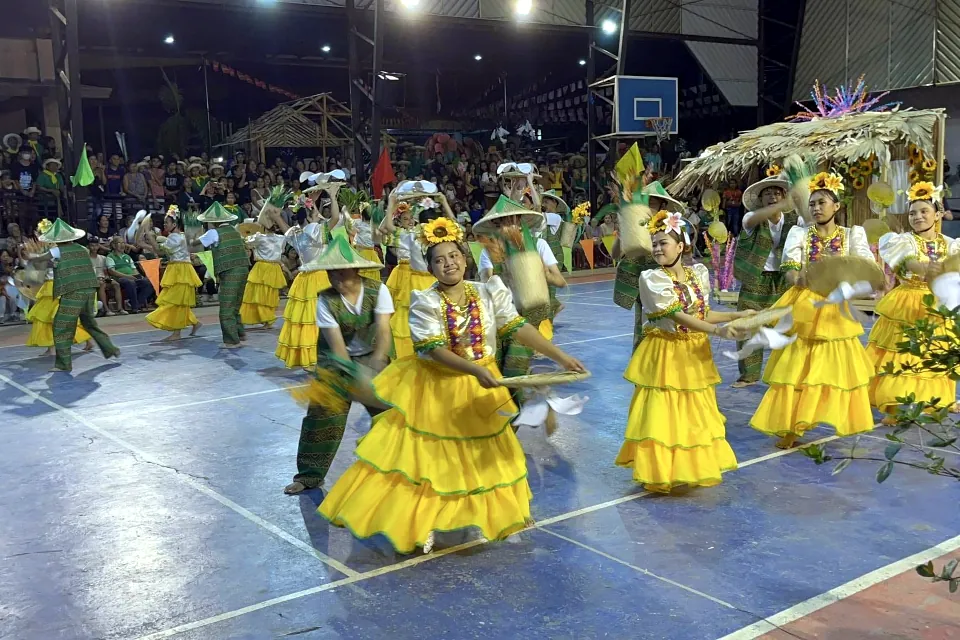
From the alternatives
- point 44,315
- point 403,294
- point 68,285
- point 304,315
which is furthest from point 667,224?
point 44,315

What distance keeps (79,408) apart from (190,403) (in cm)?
97

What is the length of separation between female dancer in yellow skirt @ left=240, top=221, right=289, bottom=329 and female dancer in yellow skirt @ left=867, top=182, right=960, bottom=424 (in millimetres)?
7404

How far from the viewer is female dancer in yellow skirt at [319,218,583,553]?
414 centimetres

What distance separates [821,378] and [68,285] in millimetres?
7732

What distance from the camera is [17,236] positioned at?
14.0 m

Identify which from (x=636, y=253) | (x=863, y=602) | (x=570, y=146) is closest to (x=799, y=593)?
(x=863, y=602)

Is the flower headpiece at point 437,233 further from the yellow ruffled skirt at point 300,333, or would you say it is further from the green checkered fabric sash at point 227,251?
the green checkered fabric sash at point 227,251

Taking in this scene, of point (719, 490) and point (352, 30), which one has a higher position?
point (352, 30)

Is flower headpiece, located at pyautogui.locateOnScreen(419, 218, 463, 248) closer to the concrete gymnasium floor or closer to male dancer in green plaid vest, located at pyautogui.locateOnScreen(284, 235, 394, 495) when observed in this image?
male dancer in green plaid vest, located at pyautogui.locateOnScreen(284, 235, 394, 495)

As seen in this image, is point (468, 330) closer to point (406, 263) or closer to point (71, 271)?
point (406, 263)

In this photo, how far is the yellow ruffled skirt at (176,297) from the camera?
452 inches

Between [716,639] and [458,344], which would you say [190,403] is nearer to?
[458,344]

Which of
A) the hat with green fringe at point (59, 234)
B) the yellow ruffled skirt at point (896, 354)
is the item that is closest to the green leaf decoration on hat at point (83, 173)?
the hat with green fringe at point (59, 234)

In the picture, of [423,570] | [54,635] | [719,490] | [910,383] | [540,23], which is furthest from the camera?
[540,23]
